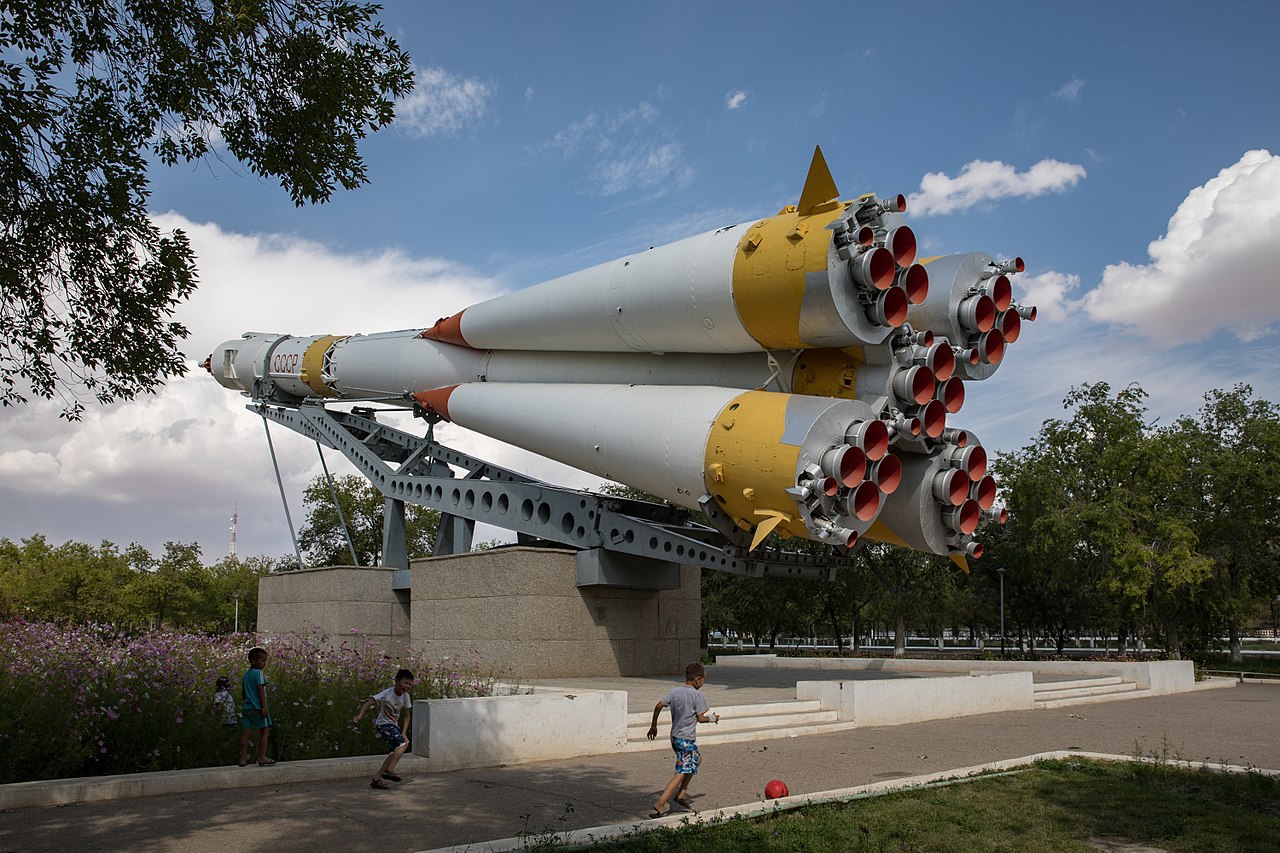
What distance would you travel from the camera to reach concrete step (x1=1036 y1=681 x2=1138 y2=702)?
18.5 meters

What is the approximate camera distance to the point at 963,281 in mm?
14797

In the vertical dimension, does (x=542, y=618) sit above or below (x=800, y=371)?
below

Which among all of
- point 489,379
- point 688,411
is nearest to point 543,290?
point 489,379

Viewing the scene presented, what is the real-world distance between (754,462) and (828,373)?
89.8 inches

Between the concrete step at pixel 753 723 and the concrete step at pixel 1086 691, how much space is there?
6.28 meters

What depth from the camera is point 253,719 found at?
9102 millimetres

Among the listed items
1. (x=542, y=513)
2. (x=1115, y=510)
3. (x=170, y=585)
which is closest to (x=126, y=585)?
(x=170, y=585)

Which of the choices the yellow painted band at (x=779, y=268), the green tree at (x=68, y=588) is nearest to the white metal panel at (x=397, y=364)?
the yellow painted band at (x=779, y=268)

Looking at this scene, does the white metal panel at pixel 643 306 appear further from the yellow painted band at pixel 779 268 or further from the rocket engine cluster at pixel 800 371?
the yellow painted band at pixel 779 268

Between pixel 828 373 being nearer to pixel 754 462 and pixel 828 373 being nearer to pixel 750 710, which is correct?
pixel 754 462

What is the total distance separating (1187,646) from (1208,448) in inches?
300

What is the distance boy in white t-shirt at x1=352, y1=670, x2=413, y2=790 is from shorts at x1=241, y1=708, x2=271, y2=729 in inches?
34.2

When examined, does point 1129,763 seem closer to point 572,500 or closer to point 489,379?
point 572,500

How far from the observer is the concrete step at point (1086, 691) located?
1855 centimetres
